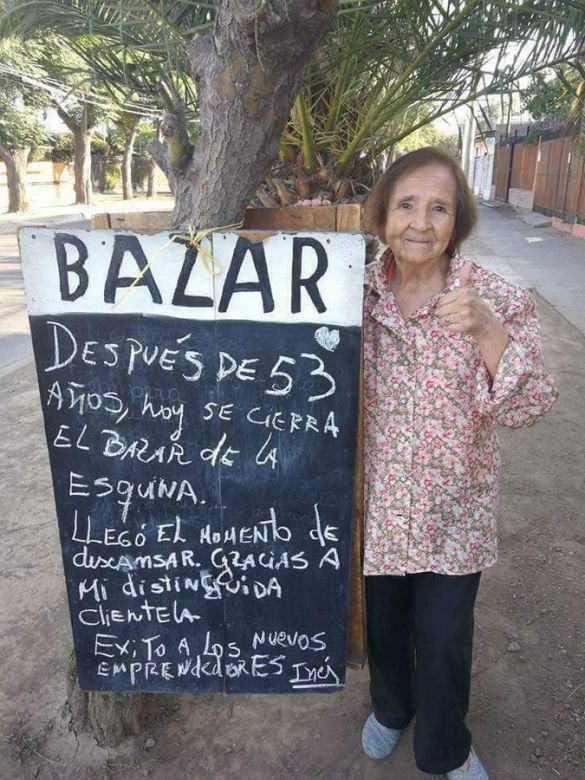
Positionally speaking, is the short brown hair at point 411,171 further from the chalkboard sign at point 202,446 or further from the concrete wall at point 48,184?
the concrete wall at point 48,184

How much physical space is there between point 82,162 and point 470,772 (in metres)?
28.6

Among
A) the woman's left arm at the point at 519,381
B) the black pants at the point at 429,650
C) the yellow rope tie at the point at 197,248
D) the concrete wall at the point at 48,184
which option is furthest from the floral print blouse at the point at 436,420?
the concrete wall at the point at 48,184

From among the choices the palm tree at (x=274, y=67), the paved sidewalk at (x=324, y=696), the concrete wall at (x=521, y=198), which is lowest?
the paved sidewalk at (x=324, y=696)

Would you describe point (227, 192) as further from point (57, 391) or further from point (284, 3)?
point (57, 391)

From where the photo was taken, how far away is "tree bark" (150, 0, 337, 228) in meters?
1.61

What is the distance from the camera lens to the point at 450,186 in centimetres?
172

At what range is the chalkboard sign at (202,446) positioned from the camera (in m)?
1.66

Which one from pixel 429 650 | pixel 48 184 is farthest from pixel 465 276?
pixel 48 184

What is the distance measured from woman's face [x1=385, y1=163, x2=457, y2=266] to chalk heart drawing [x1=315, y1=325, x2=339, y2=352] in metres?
0.29

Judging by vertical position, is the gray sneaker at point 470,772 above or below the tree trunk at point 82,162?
below

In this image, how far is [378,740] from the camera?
2.18 metres

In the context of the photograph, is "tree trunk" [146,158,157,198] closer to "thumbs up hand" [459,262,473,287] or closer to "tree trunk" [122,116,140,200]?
"tree trunk" [122,116,140,200]

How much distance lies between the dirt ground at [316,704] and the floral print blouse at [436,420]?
85cm

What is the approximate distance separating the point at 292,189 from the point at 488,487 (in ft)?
6.58
